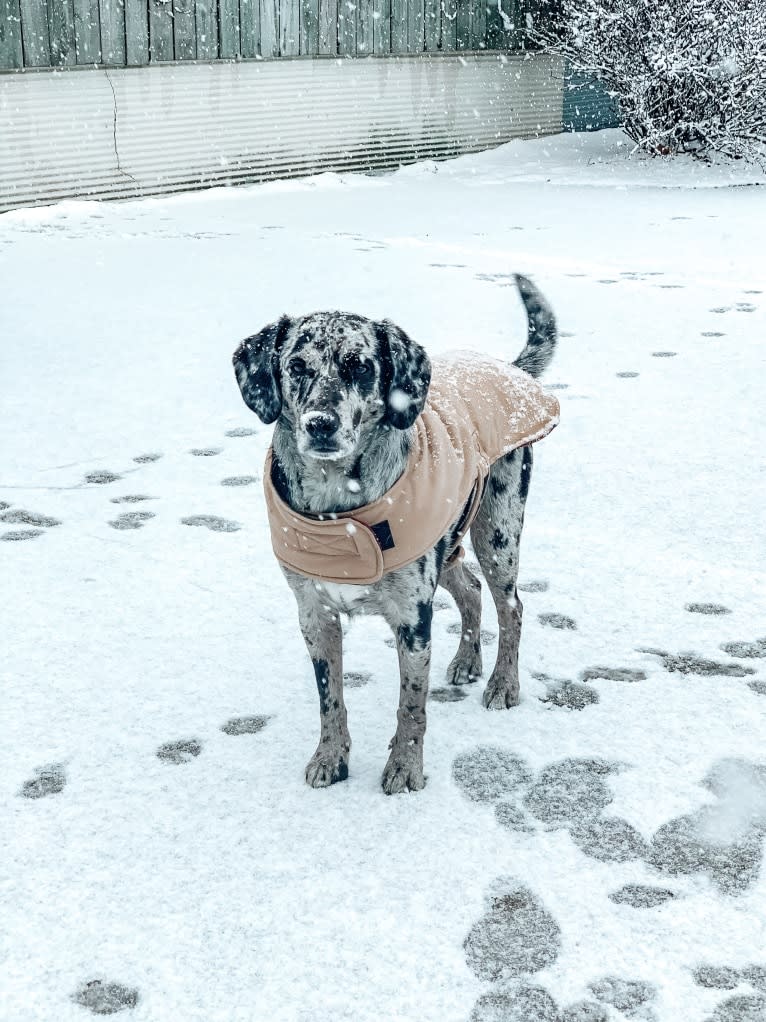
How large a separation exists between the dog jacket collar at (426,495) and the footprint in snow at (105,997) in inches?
38.6

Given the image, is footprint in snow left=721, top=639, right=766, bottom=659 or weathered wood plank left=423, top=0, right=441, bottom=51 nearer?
footprint in snow left=721, top=639, right=766, bottom=659

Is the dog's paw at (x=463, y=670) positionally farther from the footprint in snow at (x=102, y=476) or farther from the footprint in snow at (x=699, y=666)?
the footprint in snow at (x=102, y=476)

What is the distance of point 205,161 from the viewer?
47.0 feet

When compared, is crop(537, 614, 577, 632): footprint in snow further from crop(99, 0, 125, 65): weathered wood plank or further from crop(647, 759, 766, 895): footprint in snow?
crop(99, 0, 125, 65): weathered wood plank

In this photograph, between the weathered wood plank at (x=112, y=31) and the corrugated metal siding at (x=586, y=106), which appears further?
the corrugated metal siding at (x=586, y=106)

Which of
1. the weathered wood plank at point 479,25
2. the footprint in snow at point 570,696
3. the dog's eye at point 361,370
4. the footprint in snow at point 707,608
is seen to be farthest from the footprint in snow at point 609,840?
the weathered wood plank at point 479,25

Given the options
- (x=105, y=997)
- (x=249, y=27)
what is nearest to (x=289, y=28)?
(x=249, y=27)

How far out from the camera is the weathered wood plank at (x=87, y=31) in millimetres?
12336

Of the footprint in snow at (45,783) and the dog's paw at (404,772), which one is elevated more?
the dog's paw at (404,772)

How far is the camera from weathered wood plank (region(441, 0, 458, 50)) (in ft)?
55.5

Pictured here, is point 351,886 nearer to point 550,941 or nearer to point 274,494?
point 550,941

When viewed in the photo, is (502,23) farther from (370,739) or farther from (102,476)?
(370,739)

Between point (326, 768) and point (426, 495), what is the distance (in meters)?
0.75

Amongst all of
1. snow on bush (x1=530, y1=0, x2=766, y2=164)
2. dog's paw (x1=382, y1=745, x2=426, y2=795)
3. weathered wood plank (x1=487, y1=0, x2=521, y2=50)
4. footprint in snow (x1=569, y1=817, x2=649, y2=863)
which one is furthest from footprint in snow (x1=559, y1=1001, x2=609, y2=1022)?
weathered wood plank (x1=487, y1=0, x2=521, y2=50)
